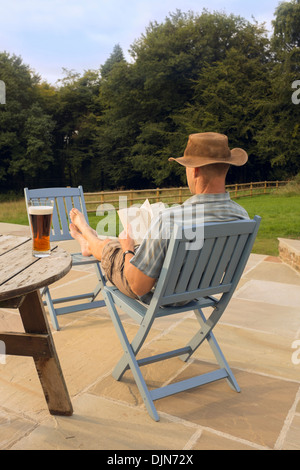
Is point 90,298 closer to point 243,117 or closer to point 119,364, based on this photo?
point 119,364

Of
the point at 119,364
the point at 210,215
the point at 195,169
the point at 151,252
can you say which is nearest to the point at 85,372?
the point at 119,364

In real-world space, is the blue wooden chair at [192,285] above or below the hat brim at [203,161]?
below

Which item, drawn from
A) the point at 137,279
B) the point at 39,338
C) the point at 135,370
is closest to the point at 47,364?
the point at 39,338

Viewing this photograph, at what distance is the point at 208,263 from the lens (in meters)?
1.85

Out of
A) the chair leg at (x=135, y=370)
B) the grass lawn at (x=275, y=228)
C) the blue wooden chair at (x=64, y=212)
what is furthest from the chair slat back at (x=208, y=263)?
the grass lawn at (x=275, y=228)

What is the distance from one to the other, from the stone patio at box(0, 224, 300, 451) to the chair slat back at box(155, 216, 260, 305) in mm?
553

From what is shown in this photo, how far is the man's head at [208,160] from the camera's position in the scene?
1.80 meters

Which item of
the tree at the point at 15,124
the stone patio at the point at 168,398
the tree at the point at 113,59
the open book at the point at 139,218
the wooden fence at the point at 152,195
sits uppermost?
the tree at the point at 113,59

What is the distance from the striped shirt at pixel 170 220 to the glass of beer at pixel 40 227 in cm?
42

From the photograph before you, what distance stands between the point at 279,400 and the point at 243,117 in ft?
85.4

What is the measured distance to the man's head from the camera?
1801 millimetres

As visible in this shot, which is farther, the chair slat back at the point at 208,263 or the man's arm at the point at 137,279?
the man's arm at the point at 137,279

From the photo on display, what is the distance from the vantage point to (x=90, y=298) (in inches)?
139

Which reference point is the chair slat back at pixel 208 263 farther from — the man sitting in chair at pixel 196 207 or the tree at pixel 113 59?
the tree at pixel 113 59
